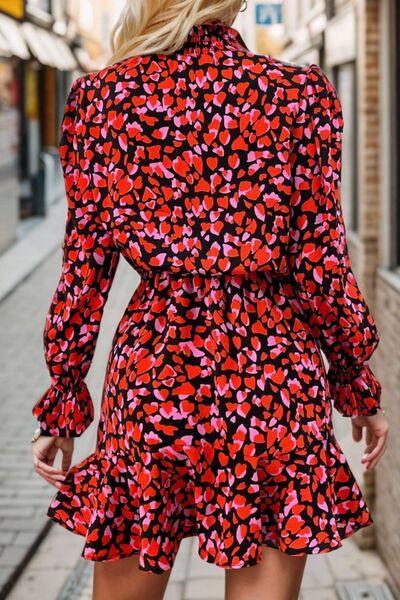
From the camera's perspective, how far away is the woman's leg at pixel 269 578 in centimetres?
201

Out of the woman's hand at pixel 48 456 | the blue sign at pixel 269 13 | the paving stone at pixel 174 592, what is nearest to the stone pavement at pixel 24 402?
the paving stone at pixel 174 592

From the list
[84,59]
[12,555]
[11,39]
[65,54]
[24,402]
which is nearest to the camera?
[12,555]

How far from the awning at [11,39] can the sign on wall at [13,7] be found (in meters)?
0.16

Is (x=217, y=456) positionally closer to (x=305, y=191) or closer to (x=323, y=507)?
(x=323, y=507)

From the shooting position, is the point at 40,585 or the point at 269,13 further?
the point at 269,13

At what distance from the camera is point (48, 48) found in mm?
22141

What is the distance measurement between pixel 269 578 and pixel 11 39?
15612 millimetres

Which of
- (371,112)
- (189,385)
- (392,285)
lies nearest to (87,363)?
(189,385)

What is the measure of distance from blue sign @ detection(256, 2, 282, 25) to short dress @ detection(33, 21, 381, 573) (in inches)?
610

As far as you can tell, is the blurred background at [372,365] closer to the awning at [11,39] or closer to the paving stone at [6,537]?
the paving stone at [6,537]

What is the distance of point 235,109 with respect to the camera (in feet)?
6.54

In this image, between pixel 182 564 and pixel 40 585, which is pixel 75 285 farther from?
pixel 182 564

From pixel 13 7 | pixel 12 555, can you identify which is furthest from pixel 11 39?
pixel 12 555

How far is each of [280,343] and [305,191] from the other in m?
0.31
